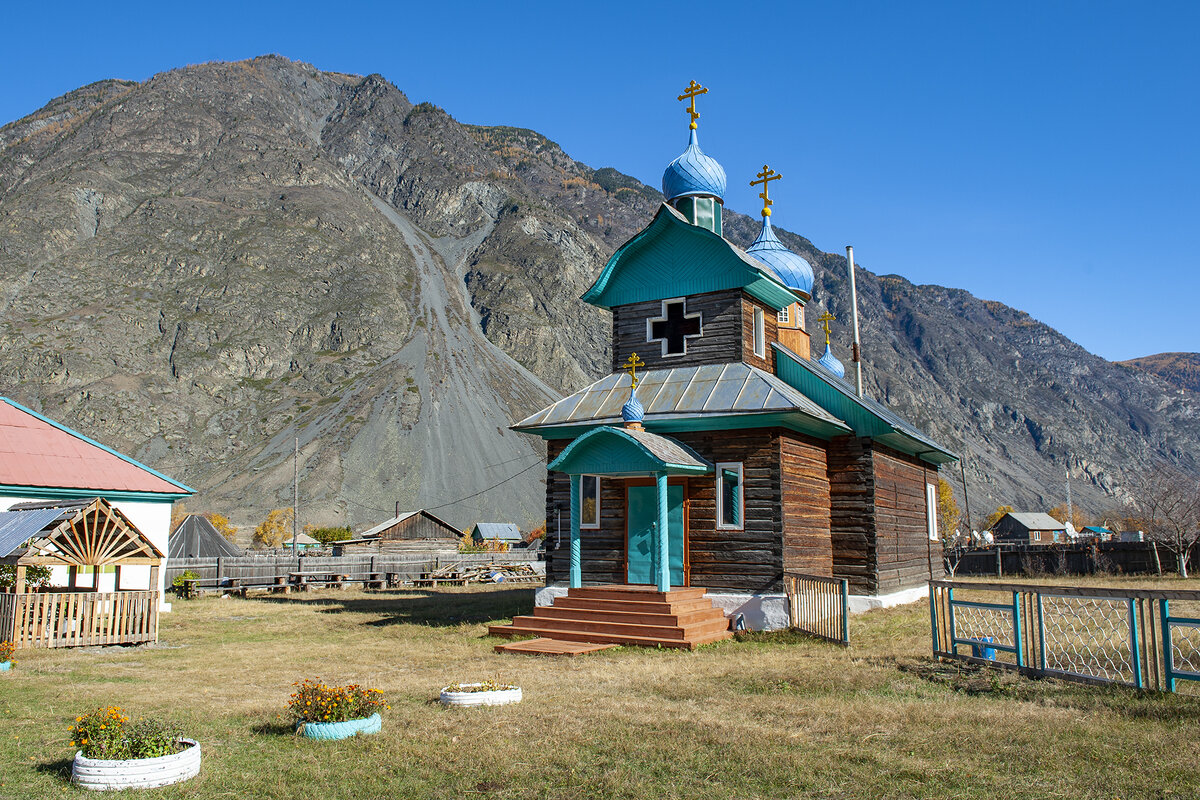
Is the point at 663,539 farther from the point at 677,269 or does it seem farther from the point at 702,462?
the point at 677,269

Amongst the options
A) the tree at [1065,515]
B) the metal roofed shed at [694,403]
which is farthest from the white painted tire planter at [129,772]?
the tree at [1065,515]

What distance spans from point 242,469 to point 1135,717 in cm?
8815

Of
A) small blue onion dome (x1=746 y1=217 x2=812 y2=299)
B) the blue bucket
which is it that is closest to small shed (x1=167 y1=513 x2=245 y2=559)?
small blue onion dome (x1=746 y1=217 x2=812 y2=299)

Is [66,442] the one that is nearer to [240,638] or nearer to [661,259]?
[240,638]

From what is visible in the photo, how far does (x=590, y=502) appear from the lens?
62.7 ft

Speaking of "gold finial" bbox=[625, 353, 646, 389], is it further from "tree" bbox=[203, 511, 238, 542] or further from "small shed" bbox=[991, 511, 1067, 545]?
"small shed" bbox=[991, 511, 1067, 545]

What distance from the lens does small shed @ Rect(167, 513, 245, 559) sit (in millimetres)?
38781

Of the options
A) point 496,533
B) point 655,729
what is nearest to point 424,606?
point 655,729

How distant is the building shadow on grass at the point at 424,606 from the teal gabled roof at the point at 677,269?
26.6 ft

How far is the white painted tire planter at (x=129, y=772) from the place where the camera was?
22.8 ft

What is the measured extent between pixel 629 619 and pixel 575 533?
245 cm

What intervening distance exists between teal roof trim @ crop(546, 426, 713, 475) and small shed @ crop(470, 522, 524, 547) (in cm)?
5500

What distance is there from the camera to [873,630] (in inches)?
637

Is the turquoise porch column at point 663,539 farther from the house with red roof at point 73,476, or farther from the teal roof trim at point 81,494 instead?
the house with red roof at point 73,476
